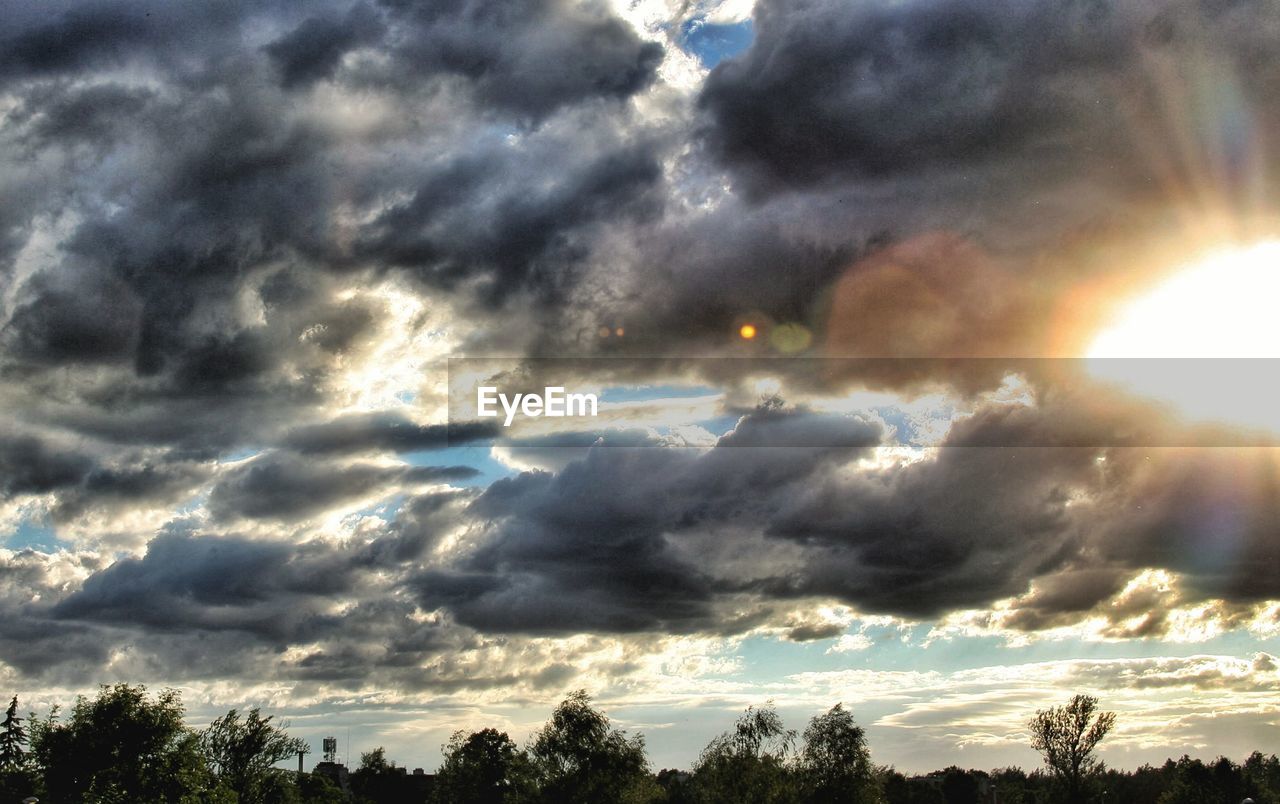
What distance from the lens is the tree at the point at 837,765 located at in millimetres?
126250

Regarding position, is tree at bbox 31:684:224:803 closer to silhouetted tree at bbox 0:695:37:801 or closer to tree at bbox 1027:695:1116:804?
silhouetted tree at bbox 0:695:37:801

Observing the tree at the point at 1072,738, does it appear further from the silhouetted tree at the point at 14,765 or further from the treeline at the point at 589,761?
the silhouetted tree at the point at 14,765

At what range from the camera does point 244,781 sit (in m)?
124

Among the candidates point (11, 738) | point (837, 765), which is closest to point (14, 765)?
point (11, 738)

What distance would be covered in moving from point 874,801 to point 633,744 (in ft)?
90.4

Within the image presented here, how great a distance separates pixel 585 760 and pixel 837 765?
28009 mm

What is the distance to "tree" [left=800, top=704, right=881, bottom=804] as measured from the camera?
126250mm

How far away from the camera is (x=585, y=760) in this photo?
434 ft

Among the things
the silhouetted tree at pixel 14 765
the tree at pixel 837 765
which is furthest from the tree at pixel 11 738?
the tree at pixel 837 765

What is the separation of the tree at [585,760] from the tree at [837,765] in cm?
1747

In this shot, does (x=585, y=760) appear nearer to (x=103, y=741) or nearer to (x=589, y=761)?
(x=589, y=761)

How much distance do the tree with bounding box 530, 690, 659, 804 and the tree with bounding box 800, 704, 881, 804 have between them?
17471mm

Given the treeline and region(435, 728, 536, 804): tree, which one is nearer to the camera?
the treeline

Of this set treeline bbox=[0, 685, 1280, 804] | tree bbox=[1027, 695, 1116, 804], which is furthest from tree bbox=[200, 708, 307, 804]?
tree bbox=[1027, 695, 1116, 804]
